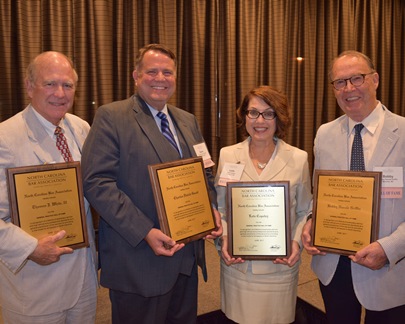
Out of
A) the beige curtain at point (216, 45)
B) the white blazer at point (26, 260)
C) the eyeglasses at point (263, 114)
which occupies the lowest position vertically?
the white blazer at point (26, 260)

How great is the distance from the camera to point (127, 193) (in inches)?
67.9

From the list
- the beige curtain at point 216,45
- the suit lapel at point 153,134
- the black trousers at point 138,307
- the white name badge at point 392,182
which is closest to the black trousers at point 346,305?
the white name badge at point 392,182

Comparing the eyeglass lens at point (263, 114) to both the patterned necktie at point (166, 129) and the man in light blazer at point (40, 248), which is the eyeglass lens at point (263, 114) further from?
the man in light blazer at point (40, 248)

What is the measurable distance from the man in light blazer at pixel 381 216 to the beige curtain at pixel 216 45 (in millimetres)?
2716

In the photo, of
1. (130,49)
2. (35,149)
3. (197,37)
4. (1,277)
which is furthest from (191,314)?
(197,37)

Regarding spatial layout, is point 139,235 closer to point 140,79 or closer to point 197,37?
point 140,79

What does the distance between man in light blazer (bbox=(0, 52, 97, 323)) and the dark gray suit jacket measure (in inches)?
5.8

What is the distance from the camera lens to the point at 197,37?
4340 mm

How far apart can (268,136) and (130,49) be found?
103 inches

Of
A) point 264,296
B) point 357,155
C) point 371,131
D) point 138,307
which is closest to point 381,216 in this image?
point 357,155

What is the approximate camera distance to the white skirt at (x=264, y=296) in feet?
6.17

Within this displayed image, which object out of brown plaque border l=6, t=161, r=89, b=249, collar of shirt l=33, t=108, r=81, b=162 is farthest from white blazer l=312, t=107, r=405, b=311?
collar of shirt l=33, t=108, r=81, b=162

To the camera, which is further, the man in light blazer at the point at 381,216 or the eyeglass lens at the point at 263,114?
the eyeglass lens at the point at 263,114

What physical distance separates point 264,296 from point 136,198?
83 cm
